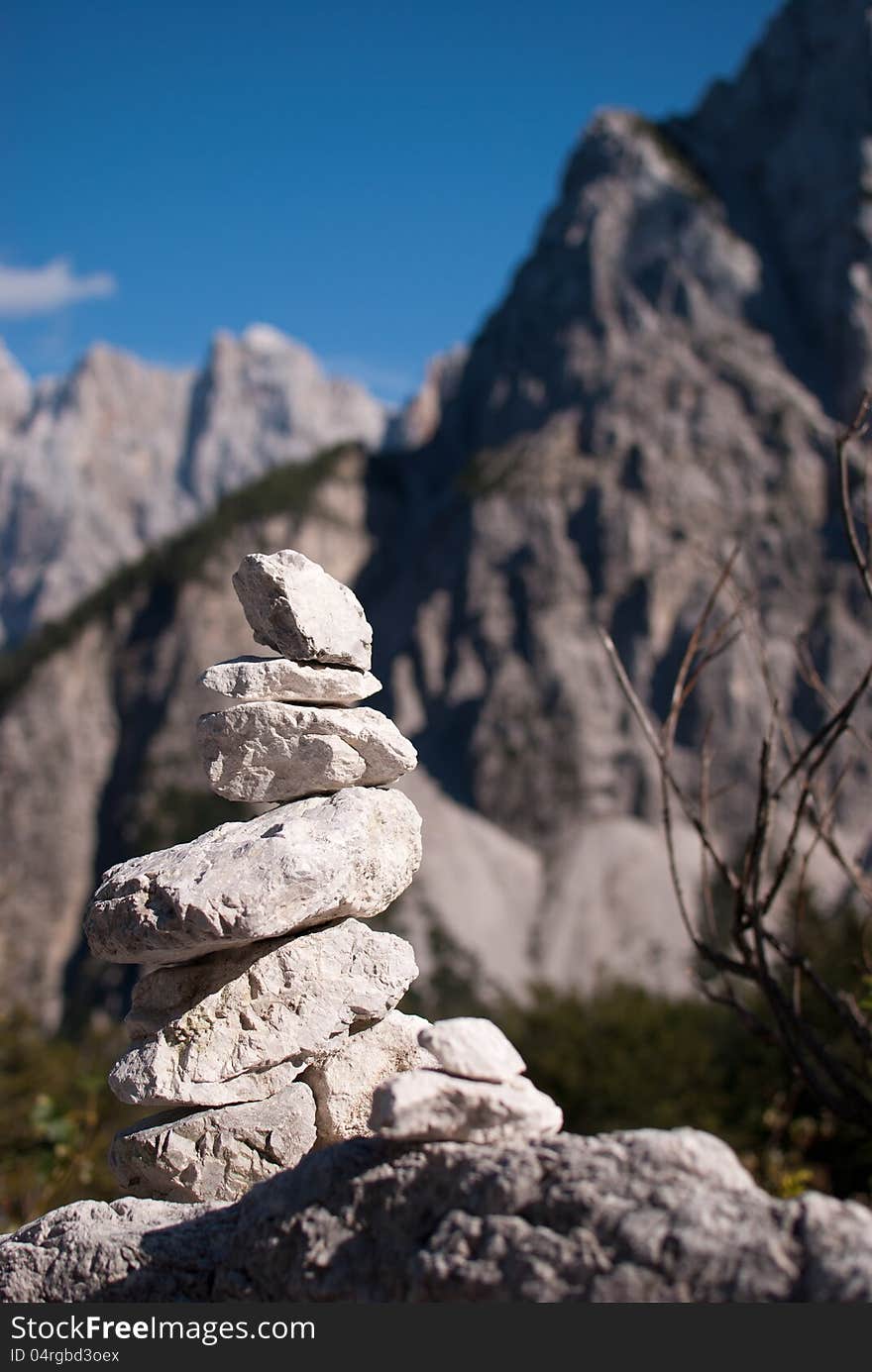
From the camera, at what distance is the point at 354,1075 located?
25.1 feet

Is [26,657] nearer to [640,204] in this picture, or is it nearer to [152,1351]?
[640,204]

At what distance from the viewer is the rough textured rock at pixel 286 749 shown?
25.9 ft

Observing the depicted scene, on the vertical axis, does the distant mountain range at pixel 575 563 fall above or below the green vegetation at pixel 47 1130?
above

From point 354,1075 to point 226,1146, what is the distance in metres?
0.88

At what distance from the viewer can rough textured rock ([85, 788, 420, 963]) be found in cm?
693

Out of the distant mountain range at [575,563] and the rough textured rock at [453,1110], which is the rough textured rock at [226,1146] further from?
the distant mountain range at [575,563]

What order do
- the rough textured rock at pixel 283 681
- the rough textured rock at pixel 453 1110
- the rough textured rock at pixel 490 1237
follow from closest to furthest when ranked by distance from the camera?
the rough textured rock at pixel 490 1237 < the rough textured rock at pixel 453 1110 < the rough textured rock at pixel 283 681

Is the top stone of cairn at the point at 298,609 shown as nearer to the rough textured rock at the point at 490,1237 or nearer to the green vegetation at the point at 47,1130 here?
the rough textured rock at the point at 490,1237

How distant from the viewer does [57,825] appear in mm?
90250

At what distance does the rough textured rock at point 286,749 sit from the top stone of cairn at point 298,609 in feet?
1.32

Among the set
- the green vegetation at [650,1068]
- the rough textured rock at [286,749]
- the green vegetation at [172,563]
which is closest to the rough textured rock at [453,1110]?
the rough textured rock at [286,749]

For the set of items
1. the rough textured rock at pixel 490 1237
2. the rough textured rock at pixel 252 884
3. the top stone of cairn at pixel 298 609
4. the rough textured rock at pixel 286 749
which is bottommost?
the rough textured rock at pixel 490 1237

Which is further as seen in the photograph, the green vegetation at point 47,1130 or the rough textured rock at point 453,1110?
the green vegetation at point 47,1130

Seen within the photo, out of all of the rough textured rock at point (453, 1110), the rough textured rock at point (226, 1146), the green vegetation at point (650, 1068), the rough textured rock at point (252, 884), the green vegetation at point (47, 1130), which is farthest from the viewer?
the green vegetation at point (650, 1068)
